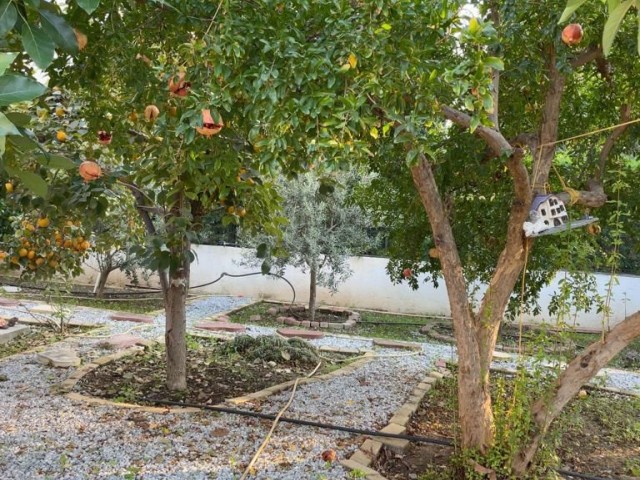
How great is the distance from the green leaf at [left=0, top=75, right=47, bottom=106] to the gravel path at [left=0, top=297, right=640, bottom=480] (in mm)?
2206

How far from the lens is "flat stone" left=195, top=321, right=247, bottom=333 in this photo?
702 cm

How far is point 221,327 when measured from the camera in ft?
23.2

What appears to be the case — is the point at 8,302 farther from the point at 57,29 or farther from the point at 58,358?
the point at 57,29

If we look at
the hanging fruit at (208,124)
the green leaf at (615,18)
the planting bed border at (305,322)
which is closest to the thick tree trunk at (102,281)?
the planting bed border at (305,322)

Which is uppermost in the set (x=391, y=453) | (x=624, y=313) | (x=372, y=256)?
(x=372, y=256)

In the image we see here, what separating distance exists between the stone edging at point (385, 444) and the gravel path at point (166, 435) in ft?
0.23

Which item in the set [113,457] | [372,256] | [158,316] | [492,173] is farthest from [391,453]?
[372,256]

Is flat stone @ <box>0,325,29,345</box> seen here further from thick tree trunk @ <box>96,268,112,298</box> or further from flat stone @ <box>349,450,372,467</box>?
flat stone @ <box>349,450,372,467</box>

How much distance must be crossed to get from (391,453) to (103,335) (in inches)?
161

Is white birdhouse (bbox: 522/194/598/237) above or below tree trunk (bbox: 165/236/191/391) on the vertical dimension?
above

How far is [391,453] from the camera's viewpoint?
319 centimetres

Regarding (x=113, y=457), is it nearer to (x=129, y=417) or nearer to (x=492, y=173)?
(x=129, y=417)

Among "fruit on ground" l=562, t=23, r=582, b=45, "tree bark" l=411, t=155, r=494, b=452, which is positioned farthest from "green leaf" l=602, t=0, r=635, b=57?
"tree bark" l=411, t=155, r=494, b=452

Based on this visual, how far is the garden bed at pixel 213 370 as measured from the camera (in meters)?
4.00
